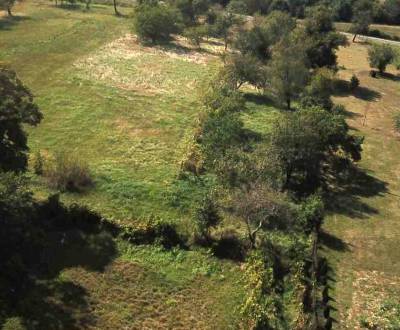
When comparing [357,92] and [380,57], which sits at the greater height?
[380,57]

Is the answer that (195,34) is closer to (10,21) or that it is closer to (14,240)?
A: (10,21)

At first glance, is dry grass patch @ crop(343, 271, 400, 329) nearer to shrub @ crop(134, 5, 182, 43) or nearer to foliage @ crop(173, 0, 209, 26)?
shrub @ crop(134, 5, 182, 43)

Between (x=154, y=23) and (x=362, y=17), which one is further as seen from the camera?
(x=362, y=17)

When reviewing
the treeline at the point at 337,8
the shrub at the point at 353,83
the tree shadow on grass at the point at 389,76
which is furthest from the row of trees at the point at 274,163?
the treeline at the point at 337,8

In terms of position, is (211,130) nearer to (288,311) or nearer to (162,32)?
(288,311)

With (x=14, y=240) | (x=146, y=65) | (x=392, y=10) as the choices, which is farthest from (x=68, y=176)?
(x=392, y=10)

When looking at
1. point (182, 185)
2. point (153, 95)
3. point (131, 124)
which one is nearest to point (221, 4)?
point (153, 95)

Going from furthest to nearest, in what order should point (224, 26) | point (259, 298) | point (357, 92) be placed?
1. point (224, 26)
2. point (357, 92)
3. point (259, 298)

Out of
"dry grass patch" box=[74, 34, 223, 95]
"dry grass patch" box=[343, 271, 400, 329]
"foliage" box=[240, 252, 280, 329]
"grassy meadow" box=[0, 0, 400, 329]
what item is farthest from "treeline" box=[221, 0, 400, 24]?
"foliage" box=[240, 252, 280, 329]

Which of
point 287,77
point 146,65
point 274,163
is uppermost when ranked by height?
point 287,77
